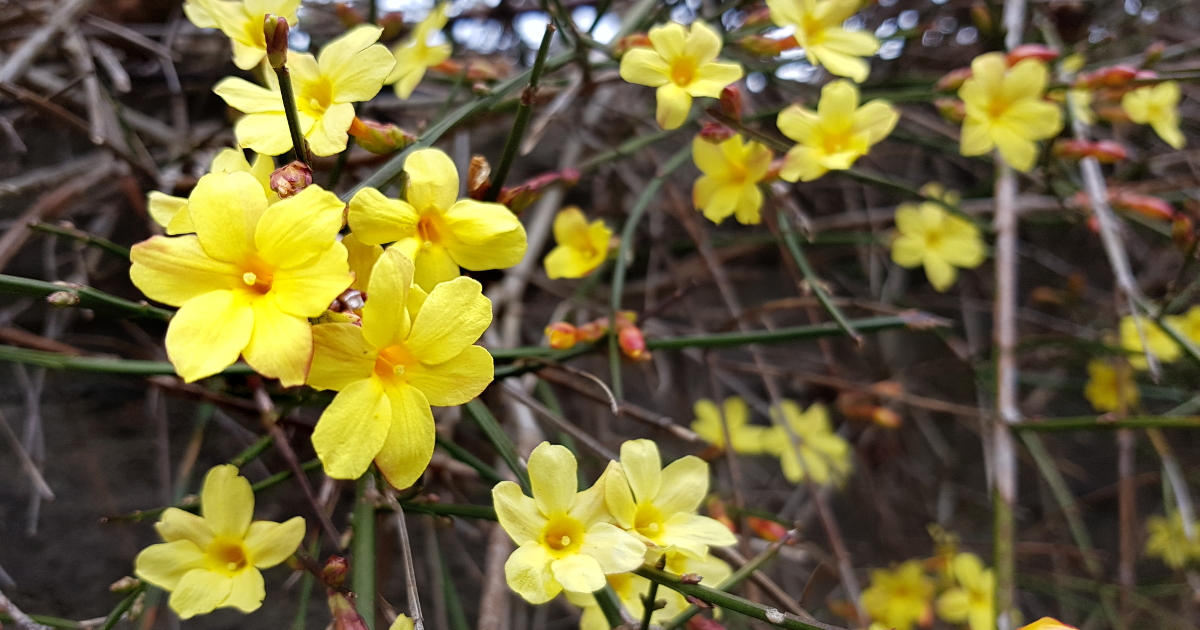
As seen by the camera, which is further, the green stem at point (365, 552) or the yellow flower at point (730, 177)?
the yellow flower at point (730, 177)

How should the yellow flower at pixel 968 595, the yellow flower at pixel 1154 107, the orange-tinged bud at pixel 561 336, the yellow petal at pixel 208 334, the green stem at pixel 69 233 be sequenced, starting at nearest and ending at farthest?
the yellow petal at pixel 208 334 < the green stem at pixel 69 233 < the orange-tinged bud at pixel 561 336 < the yellow flower at pixel 1154 107 < the yellow flower at pixel 968 595

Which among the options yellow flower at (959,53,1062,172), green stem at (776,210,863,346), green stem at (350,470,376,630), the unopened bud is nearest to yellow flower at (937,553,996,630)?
green stem at (776,210,863,346)

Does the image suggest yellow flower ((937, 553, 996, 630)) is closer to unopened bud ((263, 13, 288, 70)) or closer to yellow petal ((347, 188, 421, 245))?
yellow petal ((347, 188, 421, 245))

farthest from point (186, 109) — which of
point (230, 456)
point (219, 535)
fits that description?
point (219, 535)

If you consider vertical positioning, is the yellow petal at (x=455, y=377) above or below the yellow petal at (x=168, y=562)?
above

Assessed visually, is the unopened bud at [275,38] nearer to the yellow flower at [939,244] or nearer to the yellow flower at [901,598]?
the yellow flower at [939,244]

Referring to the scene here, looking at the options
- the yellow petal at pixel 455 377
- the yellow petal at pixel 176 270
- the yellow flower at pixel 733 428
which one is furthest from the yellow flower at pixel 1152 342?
the yellow petal at pixel 176 270

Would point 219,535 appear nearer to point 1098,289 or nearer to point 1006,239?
point 1006,239
